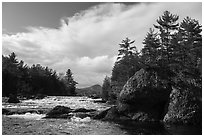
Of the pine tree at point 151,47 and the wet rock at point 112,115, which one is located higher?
the pine tree at point 151,47

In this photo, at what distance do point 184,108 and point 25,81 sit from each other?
74.0 meters

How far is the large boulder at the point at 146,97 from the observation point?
2022 cm

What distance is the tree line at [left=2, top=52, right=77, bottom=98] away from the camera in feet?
236

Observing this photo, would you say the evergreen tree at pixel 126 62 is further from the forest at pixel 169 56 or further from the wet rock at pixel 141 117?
the wet rock at pixel 141 117

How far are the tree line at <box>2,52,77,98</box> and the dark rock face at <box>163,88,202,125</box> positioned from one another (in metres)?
54.3

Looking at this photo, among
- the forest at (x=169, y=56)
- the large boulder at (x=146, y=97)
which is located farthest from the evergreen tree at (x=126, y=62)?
the large boulder at (x=146, y=97)

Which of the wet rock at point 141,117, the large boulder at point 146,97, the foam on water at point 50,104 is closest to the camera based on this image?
the wet rock at point 141,117

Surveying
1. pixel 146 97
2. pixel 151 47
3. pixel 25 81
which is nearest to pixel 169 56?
pixel 151 47

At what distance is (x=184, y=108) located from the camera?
1842 centimetres

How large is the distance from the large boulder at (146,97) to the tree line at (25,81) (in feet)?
167

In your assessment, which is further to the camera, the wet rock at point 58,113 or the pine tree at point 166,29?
the pine tree at point 166,29

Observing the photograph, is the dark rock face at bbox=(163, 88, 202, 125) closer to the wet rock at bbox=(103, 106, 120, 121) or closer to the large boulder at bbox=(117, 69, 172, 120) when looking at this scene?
the large boulder at bbox=(117, 69, 172, 120)

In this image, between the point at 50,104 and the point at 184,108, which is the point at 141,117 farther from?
the point at 50,104

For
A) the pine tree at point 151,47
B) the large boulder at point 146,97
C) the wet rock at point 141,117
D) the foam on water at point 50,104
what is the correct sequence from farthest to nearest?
the pine tree at point 151,47 → the foam on water at point 50,104 → the large boulder at point 146,97 → the wet rock at point 141,117
